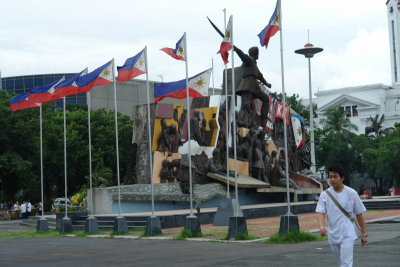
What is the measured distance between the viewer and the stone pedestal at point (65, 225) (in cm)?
2520

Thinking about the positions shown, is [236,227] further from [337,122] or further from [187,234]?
[337,122]

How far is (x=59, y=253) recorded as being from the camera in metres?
17.1

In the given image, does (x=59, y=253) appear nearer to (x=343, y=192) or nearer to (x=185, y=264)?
(x=185, y=264)

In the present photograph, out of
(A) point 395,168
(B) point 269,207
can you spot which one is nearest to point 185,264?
(B) point 269,207

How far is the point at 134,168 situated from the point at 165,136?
2.28 m

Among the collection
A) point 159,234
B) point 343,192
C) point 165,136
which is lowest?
point 159,234

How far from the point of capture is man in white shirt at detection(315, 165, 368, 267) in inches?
320

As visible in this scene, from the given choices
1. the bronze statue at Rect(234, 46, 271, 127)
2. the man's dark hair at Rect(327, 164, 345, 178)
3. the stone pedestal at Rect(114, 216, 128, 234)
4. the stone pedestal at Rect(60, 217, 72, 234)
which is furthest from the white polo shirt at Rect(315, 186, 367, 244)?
the bronze statue at Rect(234, 46, 271, 127)

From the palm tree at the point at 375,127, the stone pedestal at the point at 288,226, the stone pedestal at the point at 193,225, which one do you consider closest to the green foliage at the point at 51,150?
the stone pedestal at the point at 193,225

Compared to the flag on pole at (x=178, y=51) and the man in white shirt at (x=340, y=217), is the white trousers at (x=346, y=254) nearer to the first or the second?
the man in white shirt at (x=340, y=217)

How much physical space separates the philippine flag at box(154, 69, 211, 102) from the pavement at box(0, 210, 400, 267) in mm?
5947

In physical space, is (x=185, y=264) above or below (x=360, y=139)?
below

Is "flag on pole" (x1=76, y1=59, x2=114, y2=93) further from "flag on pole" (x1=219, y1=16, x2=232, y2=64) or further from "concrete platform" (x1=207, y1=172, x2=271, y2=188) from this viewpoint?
"concrete platform" (x1=207, y1=172, x2=271, y2=188)

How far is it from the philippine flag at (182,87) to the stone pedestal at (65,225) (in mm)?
5719
